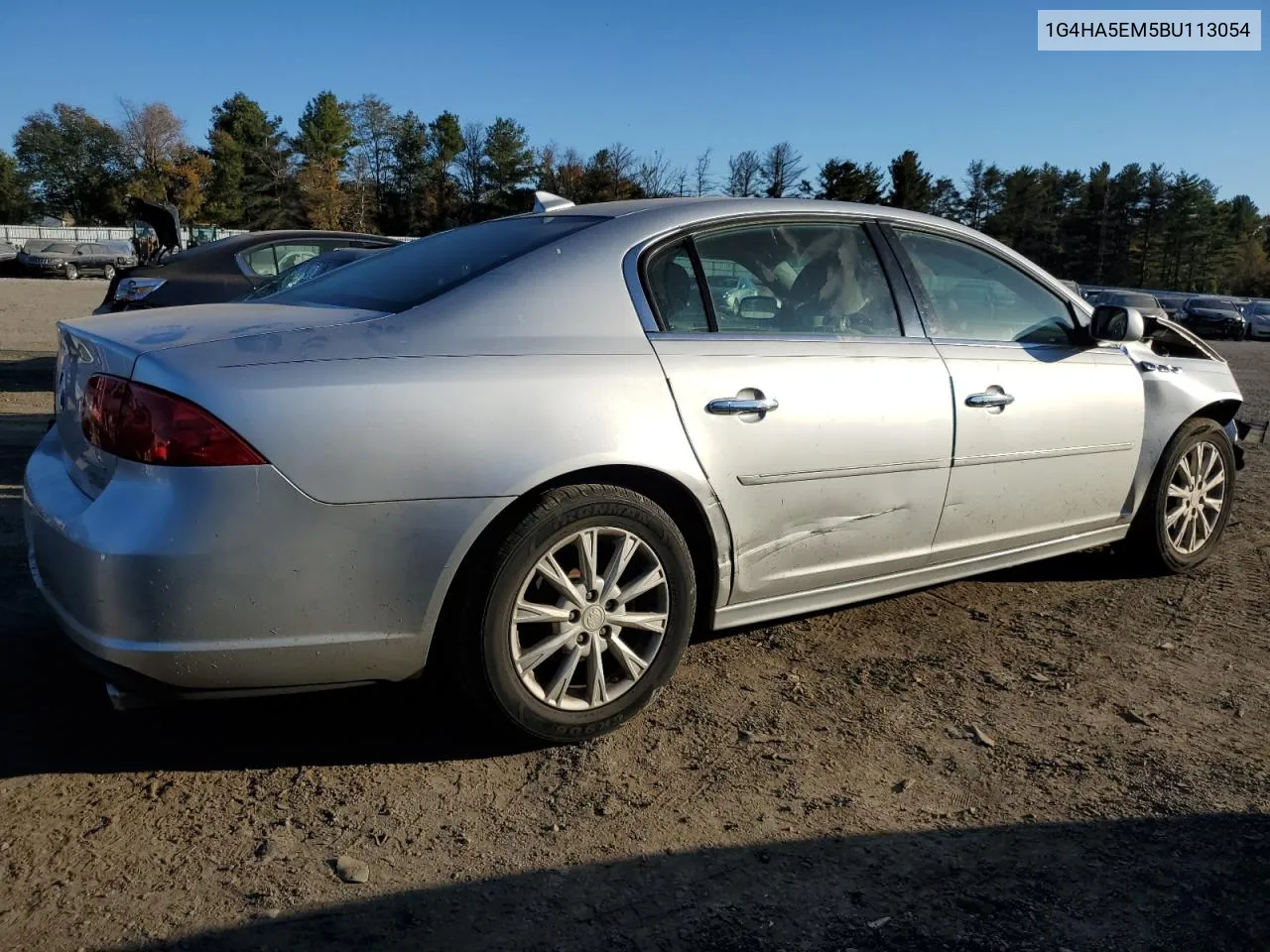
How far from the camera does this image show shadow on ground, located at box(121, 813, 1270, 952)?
214 cm

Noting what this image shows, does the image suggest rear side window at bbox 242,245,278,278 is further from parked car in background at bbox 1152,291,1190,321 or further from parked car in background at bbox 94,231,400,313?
parked car in background at bbox 1152,291,1190,321

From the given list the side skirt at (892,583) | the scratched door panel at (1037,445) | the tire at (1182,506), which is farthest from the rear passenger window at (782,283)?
the tire at (1182,506)

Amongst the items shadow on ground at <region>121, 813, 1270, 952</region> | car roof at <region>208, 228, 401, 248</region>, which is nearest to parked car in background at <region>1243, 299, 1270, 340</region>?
car roof at <region>208, 228, 401, 248</region>

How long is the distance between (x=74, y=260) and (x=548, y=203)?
4191cm

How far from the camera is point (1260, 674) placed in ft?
11.9

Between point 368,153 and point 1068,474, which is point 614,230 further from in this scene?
point 368,153

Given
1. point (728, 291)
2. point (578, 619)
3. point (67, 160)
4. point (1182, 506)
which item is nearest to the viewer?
point (578, 619)

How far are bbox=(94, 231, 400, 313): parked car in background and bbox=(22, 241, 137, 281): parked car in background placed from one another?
111ft

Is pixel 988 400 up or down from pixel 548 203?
down

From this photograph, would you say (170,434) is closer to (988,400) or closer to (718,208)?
(718,208)

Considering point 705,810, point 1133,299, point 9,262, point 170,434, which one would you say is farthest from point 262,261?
point 9,262

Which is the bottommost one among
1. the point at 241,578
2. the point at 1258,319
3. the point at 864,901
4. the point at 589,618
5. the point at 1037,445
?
the point at 864,901

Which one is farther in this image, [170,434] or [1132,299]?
[1132,299]

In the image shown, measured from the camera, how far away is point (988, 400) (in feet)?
12.3
